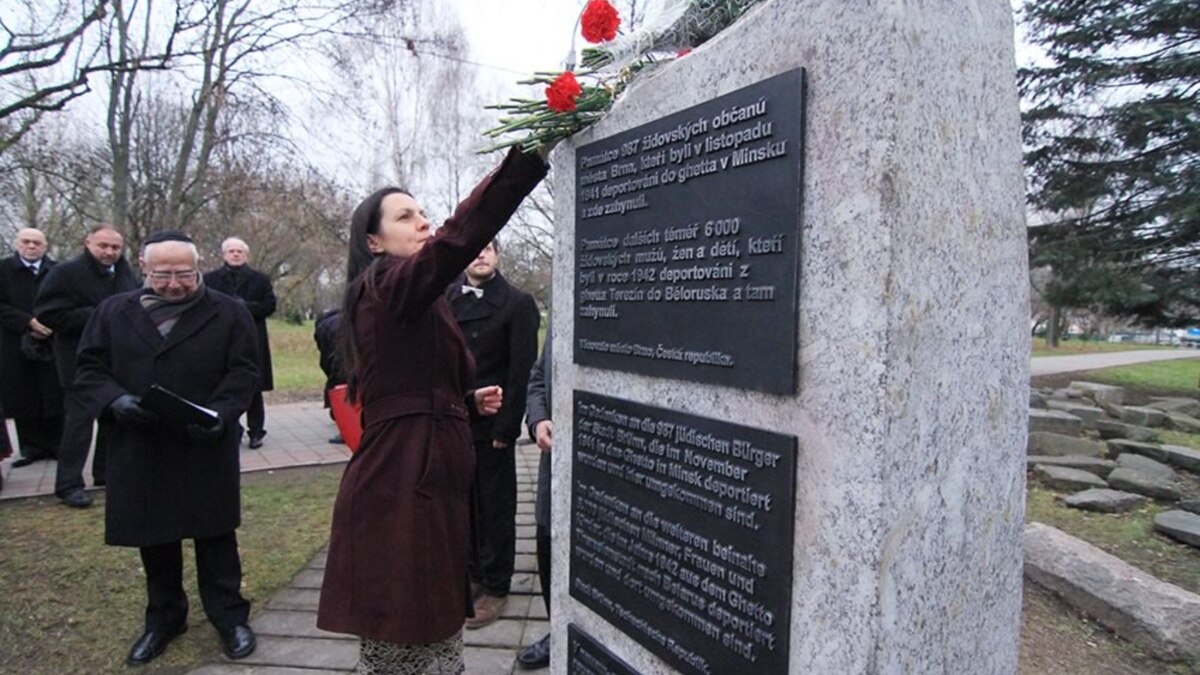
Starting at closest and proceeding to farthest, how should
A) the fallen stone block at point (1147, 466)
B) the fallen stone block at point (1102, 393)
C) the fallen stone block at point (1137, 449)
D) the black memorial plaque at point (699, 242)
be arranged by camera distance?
the black memorial plaque at point (699, 242)
the fallen stone block at point (1147, 466)
the fallen stone block at point (1137, 449)
the fallen stone block at point (1102, 393)

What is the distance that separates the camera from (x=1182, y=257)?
8891mm

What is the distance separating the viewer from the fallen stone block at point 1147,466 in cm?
533

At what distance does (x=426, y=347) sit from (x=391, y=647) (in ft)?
3.03

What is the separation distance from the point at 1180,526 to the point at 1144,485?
3.13ft

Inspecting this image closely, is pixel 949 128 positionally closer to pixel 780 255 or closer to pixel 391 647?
pixel 780 255

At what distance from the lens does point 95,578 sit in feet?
12.4

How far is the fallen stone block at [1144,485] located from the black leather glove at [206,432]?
19.3 ft

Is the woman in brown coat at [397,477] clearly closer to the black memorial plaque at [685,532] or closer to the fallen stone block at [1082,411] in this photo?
the black memorial plaque at [685,532]

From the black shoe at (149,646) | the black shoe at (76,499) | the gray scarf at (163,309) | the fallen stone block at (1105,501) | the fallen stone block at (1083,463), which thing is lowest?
the black shoe at (149,646)

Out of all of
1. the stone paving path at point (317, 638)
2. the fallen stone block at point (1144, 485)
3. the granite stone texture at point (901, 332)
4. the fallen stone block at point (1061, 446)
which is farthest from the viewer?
the fallen stone block at point (1061, 446)

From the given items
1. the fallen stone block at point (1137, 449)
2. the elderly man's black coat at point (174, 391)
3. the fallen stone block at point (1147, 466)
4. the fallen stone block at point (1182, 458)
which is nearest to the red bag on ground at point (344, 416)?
the elderly man's black coat at point (174, 391)

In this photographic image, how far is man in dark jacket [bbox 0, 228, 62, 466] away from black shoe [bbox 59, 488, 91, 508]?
127cm

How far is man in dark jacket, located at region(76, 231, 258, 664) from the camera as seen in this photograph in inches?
114

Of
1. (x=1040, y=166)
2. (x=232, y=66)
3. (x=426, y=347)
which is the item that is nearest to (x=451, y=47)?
(x=232, y=66)
